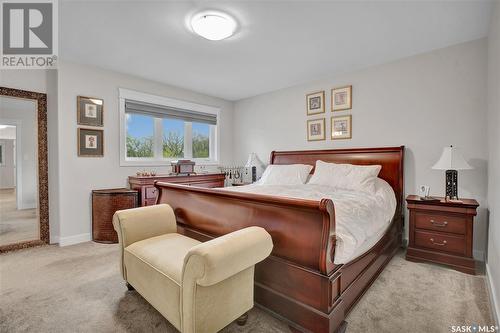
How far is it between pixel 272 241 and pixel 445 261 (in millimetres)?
2128

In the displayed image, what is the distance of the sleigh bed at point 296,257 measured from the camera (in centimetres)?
143

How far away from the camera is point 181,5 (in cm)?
210

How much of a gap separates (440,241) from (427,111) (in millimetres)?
1585

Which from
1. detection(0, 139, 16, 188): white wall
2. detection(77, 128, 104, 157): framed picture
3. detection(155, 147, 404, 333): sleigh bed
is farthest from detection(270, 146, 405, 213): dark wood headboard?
detection(0, 139, 16, 188): white wall

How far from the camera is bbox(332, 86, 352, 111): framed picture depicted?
3643mm

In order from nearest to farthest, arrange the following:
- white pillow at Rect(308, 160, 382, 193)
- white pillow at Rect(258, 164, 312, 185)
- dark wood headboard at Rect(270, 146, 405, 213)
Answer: white pillow at Rect(308, 160, 382, 193), dark wood headboard at Rect(270, 146, 405, 213), white pillow at Rect(258, 164, 312, 185)

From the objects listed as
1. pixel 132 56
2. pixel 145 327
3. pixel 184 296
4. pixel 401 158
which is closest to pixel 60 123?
pixel 132 56

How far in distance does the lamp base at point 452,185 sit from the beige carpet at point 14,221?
205 inches

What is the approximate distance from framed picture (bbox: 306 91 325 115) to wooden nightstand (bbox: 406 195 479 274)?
197 centimetres

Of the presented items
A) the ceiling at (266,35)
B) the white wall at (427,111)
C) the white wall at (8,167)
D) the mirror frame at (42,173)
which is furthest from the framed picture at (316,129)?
the white wall at (8,167)

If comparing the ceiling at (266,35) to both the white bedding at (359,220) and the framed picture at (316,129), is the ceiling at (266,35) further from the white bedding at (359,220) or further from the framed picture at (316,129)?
the white bedding at (359,220)

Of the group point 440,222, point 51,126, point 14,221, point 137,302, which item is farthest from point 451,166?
point 14,221

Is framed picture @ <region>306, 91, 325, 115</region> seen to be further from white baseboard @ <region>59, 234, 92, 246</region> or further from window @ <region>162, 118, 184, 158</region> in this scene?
white baseboard @ <region>59, 234, 92, 246</region>

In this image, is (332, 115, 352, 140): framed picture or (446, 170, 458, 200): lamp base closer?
(446, 170, 458, 200): lamp base
